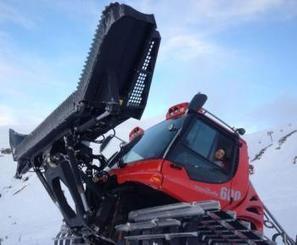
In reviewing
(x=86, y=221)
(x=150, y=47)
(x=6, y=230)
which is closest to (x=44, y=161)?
(x=86, y=221)

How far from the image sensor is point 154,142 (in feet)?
20.6

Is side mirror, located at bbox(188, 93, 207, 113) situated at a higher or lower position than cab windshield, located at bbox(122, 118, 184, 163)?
higher

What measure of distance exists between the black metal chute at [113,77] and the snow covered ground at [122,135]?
4.58m

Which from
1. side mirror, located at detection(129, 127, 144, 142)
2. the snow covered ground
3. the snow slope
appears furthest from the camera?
the snow covered ground

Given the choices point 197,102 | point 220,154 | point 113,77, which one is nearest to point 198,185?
point 220,154

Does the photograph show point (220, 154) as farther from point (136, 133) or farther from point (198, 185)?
point (136, 133)

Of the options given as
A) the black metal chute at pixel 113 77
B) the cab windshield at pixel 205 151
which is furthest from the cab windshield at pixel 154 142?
the black metal chute at pixel 113 77

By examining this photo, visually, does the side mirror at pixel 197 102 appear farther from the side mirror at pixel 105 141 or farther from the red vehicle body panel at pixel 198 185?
the side mirror at pixel 105 141

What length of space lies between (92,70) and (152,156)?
1227 mm

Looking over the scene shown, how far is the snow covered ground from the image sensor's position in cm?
1536

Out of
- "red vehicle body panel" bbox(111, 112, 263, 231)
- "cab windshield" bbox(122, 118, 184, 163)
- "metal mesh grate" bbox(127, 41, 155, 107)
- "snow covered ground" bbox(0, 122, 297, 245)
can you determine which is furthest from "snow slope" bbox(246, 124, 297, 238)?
"metal mesh grate" bbox(127, 41, 155, 107)

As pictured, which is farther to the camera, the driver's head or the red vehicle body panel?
the driver's head

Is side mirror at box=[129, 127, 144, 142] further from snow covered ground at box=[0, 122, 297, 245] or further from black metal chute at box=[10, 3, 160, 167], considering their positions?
snow covered ground at box=[0, 122, 297, 245]

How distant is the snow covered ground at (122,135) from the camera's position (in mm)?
15359
